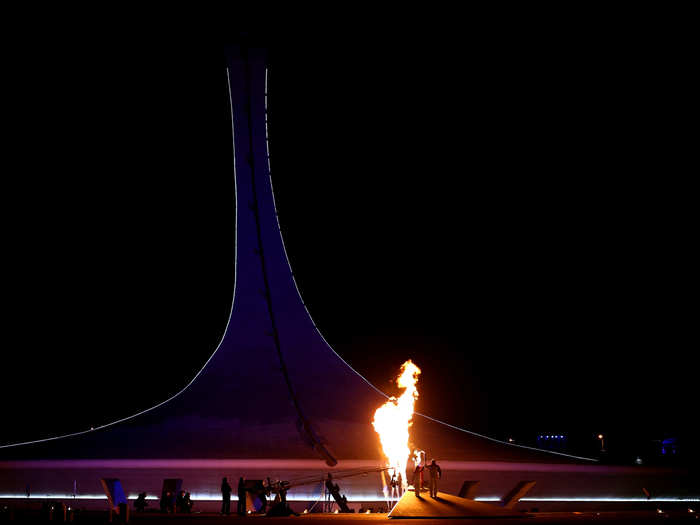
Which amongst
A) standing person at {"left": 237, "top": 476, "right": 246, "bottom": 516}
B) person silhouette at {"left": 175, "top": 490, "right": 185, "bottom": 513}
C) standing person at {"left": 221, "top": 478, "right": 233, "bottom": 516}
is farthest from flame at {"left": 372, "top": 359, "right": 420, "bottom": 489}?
person silhouette at {"left": 175, "top": 490, "right": 185, "bottom": 513}

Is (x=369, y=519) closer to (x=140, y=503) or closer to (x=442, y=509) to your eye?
(x=442, y=509)

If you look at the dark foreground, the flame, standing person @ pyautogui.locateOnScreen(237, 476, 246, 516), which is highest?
the flame

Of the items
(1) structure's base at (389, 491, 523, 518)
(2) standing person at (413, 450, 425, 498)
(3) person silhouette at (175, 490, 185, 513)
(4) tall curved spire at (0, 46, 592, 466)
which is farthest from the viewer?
(4) tall curved spire at (0, 46, 592, 466)

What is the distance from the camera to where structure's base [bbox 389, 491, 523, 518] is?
12.2 meters

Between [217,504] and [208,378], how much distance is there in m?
4.62

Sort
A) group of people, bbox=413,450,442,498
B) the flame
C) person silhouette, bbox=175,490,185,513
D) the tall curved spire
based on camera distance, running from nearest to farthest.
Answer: group of people, bbox=413,450,442,498, person silhouette, bbox=175,490,185,513, the flame, the tall curved spire

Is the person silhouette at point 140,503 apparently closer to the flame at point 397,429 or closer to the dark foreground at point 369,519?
the dark foreground at point 369,519

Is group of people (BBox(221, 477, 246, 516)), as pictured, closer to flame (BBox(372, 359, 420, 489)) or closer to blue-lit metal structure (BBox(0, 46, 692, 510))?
blue-lit metal structure (BBox(0, 46, 692, 510))

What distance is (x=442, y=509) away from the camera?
12.3 metres

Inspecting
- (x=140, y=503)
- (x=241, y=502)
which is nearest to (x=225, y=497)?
(x=241, y=502)

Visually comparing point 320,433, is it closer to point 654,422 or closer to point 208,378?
point 208,378

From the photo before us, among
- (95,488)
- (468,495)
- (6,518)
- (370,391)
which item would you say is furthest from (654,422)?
(6,518)

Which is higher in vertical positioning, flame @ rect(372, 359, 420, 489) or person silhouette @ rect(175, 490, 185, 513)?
flame @ rect(372, 359, 420, 489)

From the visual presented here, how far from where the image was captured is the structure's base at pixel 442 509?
1224 cm
